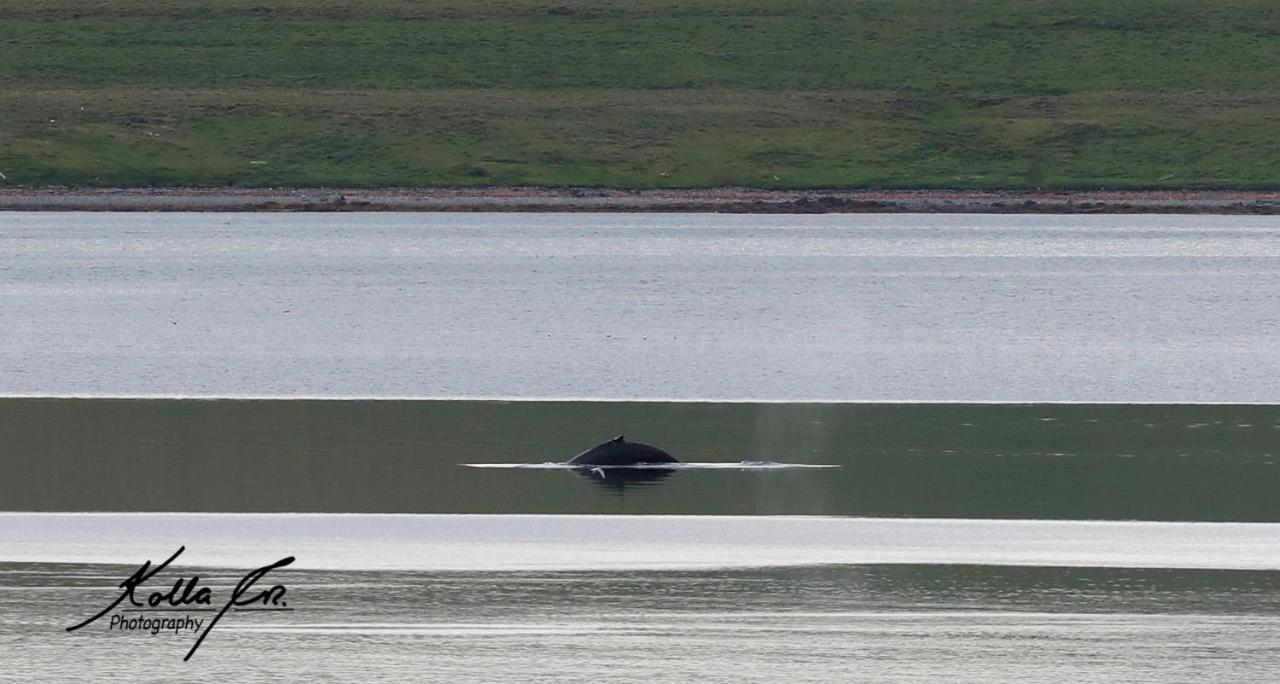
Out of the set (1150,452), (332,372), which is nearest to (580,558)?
(1150,452)

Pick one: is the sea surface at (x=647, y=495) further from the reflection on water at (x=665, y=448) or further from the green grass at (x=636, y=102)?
the green grass at (x=636, y=102)

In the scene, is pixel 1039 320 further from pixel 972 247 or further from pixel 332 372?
pixel 972 247

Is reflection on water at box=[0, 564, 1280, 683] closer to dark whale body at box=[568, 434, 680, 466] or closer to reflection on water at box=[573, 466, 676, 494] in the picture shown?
reflection on water at box=[573, 466, 676, 494]

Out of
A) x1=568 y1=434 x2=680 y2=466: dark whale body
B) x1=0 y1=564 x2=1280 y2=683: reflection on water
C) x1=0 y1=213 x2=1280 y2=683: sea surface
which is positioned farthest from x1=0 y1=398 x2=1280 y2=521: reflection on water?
x1=0 y1=564 x2=1280 y2=683: reflection on water

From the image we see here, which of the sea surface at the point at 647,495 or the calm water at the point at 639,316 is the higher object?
the calm water at the point at 639,316

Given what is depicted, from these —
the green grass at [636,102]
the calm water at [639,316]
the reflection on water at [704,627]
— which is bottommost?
the reflection on water at [704,627]

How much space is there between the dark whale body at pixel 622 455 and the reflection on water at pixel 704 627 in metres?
6.00

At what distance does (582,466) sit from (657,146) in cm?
14250

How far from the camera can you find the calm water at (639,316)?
34.8 m

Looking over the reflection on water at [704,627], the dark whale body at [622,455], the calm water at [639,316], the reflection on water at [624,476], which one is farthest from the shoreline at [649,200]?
the reflection on water at [704,627]

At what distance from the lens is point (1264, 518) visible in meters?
19.1

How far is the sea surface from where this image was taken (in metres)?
14.0

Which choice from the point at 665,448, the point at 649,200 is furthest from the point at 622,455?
the point at 649,200

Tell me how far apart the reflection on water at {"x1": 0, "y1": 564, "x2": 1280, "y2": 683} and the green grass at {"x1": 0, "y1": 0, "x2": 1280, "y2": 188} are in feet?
460
